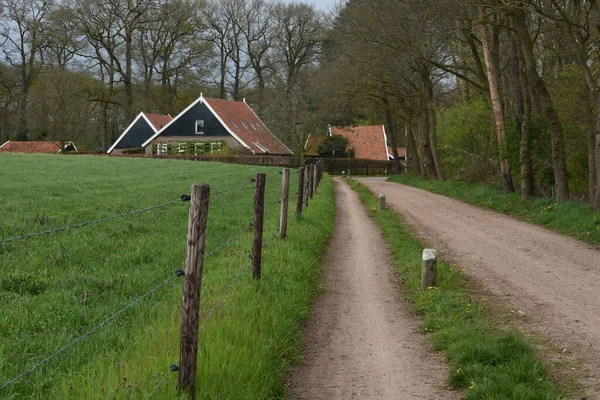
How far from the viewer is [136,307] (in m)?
6.61

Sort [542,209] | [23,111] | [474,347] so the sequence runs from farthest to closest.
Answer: [23,111]
[542,209]
[474,347]

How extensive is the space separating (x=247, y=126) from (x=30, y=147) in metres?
23.7

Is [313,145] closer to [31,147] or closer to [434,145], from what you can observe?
[31,147]

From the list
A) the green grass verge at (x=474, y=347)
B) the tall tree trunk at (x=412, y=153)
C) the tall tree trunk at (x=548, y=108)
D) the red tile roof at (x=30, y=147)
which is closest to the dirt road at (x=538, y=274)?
the green grass verge at (x=474, y=347)

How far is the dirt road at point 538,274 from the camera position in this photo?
6180mm

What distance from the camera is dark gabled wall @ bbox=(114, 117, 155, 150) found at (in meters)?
63.2

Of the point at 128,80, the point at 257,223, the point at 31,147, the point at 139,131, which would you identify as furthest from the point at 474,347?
the point at 31,147

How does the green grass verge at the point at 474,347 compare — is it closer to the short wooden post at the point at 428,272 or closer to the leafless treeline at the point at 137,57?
the short wooden post at the point at 428,272

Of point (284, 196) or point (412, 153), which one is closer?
point (284, 196)

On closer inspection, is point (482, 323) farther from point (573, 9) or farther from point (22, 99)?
point (22, 99)

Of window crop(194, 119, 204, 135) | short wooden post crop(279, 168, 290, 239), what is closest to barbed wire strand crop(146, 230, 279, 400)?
short wooden post crop(279, 168, 290, 239)

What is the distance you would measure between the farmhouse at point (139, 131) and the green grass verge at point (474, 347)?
185ft

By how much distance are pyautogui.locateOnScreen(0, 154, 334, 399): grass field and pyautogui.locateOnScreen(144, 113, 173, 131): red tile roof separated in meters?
51.2

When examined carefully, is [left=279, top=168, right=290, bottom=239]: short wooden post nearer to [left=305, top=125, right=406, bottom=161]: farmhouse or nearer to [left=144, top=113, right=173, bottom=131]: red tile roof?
[left=144, top=113, right=173, bottom=131]: red tile roof
